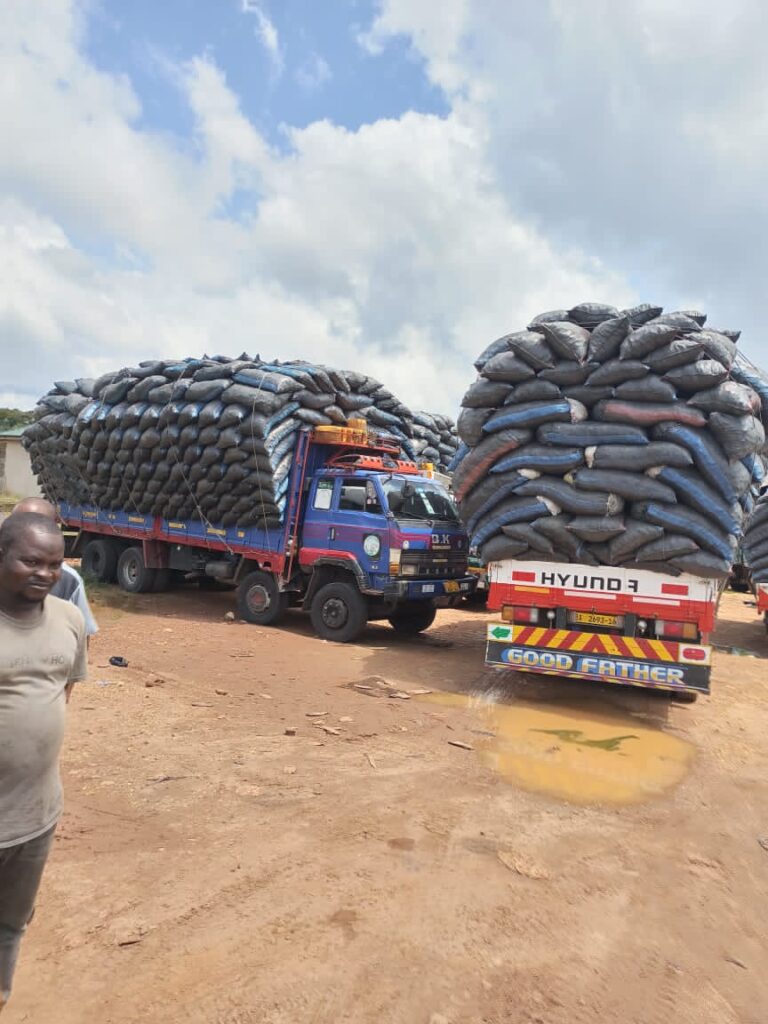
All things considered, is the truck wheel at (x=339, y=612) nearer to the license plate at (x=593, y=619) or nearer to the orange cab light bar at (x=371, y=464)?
the orange cab light bar at (x=371, y=464)

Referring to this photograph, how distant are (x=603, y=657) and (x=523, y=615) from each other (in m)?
0.85

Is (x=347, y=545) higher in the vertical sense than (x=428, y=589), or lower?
higher

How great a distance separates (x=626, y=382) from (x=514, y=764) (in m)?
3.56

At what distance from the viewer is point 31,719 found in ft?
7.39

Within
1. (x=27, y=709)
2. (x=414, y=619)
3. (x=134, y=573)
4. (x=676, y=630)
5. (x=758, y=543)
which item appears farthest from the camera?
(x=134, y=573)

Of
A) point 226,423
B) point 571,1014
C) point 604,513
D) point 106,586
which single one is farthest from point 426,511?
point 571,1014

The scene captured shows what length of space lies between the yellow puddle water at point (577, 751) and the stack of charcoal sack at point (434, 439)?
9712 mm

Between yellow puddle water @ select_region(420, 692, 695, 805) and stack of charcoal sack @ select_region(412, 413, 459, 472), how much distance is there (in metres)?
9.71

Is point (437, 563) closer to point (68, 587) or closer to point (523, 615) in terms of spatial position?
point (523, 615)

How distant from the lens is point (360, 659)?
866cm

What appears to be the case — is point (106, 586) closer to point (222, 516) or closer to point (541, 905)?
point (222, 516)

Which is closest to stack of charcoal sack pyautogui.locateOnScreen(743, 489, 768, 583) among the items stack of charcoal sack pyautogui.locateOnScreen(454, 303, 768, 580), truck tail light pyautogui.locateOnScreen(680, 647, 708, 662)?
stack of charcoal sack pyautogui.locateOnScreen(454, 303, 768, 580)

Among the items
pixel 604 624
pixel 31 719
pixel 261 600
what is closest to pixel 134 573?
pixel 261 600

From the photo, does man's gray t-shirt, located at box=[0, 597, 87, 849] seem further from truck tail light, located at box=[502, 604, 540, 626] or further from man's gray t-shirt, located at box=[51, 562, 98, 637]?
truck tail light, located at box=[502, 604, 540, 626]
